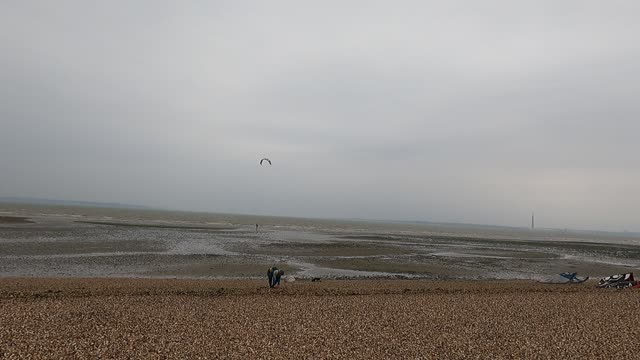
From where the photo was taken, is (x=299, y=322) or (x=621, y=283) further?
(x=621, y=283)

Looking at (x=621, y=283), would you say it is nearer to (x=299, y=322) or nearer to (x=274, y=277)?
(x=274, y=277)

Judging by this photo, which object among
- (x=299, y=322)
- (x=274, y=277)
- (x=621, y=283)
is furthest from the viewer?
(x=621, y=283)

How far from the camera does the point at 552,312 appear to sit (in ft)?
55.4

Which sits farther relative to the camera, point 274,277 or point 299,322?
point 274,277

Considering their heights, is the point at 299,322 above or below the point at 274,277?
below

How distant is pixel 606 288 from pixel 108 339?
2538 centimetres

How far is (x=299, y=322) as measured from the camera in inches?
556

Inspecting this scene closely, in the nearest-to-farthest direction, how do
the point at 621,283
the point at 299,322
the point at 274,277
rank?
the point at 299,322 → the point at 274,277 → the point at 621,283

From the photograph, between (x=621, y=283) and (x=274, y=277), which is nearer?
(x=274, y=277)

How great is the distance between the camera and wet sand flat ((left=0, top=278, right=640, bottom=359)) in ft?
36.9

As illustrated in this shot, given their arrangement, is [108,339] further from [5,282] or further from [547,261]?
[547,261]

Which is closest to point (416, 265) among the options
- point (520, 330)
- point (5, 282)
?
point (520, 330)

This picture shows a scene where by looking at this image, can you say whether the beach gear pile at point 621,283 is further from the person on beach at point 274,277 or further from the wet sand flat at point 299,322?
the person on beach at point 274,277

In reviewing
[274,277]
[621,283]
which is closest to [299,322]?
[274,277]
